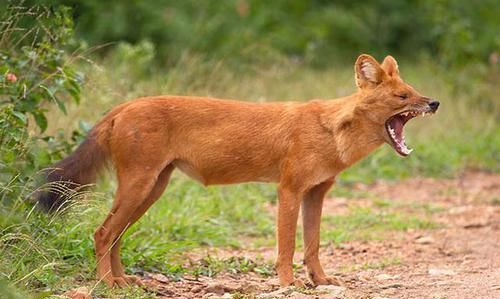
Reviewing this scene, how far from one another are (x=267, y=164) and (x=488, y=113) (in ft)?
27.1

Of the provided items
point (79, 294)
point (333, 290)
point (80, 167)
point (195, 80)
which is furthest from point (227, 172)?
point (195, 80)

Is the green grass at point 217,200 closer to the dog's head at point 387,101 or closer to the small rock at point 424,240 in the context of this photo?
the small rock at point 424,240

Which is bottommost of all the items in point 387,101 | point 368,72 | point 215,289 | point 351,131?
point 215,289

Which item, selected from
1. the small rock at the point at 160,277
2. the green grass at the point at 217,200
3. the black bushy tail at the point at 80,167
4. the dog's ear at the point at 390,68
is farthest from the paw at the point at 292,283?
the dog's ear at the point at 390,68

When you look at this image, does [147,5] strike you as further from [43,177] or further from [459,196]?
[43,177]

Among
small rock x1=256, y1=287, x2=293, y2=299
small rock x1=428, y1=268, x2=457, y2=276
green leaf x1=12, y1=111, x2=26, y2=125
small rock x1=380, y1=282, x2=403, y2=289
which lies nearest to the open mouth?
small rock x1=380, y1=282, x2=403, y2=289

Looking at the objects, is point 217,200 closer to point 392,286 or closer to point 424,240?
point 424,240

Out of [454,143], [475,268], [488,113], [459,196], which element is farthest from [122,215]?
[488,113]

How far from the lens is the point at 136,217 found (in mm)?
6680

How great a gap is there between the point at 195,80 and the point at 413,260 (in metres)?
4.15

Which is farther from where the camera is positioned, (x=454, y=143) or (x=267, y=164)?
(x=454, y=143)

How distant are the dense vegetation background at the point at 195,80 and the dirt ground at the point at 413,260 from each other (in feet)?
1.37

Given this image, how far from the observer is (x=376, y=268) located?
744 centimetres

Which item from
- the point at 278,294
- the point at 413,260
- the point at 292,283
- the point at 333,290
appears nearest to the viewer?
the point at 278,294
